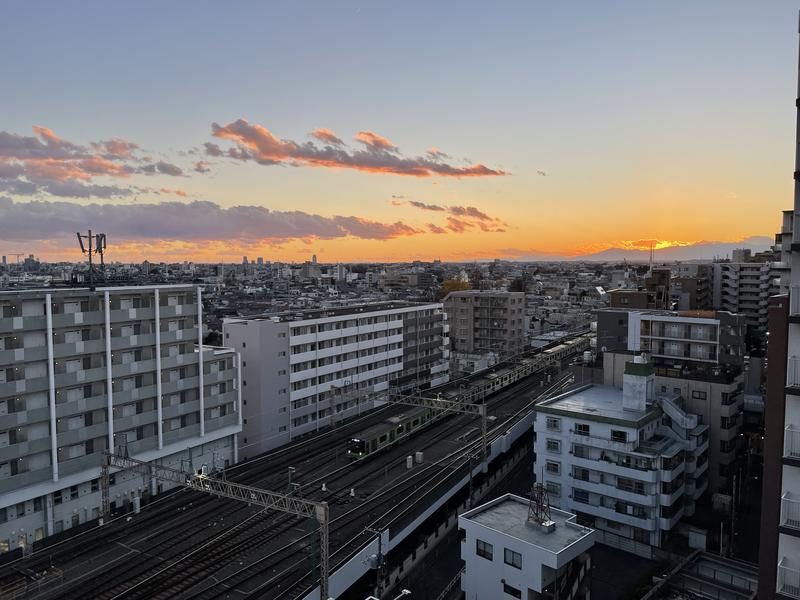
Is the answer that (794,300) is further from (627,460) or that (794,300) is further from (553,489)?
(553,489)

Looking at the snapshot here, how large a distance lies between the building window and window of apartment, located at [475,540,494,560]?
0.63m

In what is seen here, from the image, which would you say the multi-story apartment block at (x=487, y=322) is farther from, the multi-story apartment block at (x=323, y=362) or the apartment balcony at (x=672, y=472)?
the apartment balcony at (x=672, y=472)

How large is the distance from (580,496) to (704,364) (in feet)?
38.3

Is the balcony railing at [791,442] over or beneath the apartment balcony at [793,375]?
beneath

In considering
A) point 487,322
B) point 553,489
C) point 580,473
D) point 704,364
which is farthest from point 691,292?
point 553,489

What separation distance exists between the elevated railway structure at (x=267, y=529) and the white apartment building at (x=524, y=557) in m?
4.59

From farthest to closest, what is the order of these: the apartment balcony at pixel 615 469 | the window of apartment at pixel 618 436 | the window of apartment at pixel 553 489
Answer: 1. the window of apartment at pixel 553 489
2. the window of apartment at pixel 618 436
3. the apartment balcony at pixel 615 469

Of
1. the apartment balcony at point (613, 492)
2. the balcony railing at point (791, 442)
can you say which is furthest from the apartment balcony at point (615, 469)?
the balcony railing at point (791, 442)

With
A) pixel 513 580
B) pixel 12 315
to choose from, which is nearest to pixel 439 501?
pixel 513 580

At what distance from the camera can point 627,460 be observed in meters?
27.8

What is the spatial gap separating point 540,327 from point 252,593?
72.9 m

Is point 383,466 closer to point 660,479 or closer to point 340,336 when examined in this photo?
point 340,336

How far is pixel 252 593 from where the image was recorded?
2217cm

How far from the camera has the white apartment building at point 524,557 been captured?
801 inches
